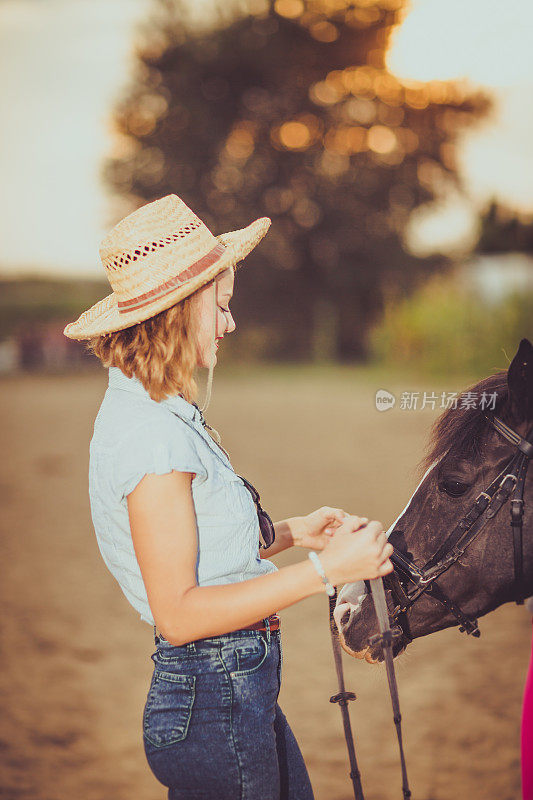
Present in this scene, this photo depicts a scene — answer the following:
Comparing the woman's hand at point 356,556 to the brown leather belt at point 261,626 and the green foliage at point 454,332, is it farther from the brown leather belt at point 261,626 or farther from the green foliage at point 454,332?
the green foliage at point 454,332

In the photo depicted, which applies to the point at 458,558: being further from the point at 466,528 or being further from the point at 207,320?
the point at 207,320

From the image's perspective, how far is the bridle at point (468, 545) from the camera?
5.86 feet

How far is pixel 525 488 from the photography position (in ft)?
5.91

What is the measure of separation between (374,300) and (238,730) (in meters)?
26.0

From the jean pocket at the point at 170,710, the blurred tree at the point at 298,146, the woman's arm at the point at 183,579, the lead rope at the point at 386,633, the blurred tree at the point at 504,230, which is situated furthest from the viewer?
the blurred tree at the point at 298,146

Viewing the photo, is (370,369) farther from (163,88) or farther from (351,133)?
→ (163,88)

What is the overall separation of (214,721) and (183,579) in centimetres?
36

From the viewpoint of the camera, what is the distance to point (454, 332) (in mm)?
15297

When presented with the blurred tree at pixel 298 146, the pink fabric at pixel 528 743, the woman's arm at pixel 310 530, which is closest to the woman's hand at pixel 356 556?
the woman's arm at pixel 310 530

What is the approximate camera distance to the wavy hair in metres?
1.52

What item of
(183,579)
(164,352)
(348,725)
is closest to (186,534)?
(183,579)

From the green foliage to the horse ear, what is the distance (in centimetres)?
952

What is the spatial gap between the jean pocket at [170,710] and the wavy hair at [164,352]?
612 mm

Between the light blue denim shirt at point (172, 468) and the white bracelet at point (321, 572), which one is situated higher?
the light blue denim shirt at point (172, 468)
